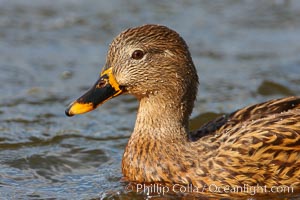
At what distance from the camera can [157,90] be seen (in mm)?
10266

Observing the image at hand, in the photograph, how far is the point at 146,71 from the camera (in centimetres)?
1017

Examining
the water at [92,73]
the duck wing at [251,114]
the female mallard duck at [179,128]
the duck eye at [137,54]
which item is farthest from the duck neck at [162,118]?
the water at [92,73]

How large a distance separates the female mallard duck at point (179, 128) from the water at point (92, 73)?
63cm

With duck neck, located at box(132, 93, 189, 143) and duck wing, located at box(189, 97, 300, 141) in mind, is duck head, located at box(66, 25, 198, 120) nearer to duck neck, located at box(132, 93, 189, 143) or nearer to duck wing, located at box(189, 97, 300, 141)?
duck neck, located at box(132, 93, 189, 143)

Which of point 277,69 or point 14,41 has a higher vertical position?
point 14,41

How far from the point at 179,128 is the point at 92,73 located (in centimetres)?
490

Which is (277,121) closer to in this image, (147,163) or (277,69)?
(147,163)

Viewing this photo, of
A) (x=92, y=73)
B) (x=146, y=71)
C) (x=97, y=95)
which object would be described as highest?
(x=92, y=73)

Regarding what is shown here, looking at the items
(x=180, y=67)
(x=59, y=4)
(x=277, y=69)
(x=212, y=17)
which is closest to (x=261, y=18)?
(x=212, y=17)

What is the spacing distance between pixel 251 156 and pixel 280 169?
0.35 meters

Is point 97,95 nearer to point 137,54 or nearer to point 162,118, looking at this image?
point 137,54

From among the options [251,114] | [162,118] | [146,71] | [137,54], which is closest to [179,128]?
[162,118]

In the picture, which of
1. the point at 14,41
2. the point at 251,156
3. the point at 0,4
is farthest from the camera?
the point at 0,4

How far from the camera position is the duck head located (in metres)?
10.0
